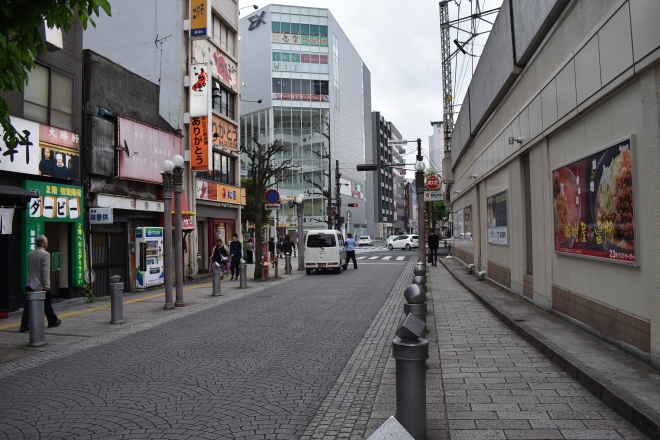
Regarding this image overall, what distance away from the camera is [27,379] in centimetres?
640

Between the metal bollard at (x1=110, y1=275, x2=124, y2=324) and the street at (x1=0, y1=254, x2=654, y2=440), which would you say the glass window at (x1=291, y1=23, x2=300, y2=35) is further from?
the street at (x1=0, y1=254, x2=654, y2=440)

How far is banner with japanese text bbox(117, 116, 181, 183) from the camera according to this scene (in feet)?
53.7

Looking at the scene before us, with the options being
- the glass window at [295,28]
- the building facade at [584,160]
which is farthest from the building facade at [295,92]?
the building facade at [584,160]

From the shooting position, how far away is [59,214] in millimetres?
13320

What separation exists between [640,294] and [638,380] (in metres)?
1.11

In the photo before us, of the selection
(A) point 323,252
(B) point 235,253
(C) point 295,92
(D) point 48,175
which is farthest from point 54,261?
(C) point 295,92

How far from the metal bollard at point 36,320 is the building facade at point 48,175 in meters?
3.48

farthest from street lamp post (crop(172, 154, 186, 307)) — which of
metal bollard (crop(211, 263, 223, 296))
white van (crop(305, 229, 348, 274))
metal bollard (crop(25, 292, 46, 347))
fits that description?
white van (crop(305, 229, 348, 274))

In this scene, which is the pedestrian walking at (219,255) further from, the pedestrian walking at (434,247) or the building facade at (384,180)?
the building facade at (384,180)

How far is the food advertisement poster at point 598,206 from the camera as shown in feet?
18.9

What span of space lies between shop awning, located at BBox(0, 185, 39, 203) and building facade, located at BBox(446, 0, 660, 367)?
35.5 ft

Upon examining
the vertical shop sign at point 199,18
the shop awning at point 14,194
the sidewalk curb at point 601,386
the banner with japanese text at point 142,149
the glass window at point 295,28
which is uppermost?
the glass window at point 295,28

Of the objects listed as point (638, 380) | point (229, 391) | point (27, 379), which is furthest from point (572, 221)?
point (27, 379)

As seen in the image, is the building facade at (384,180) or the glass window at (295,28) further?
the building facade at (384,180)
